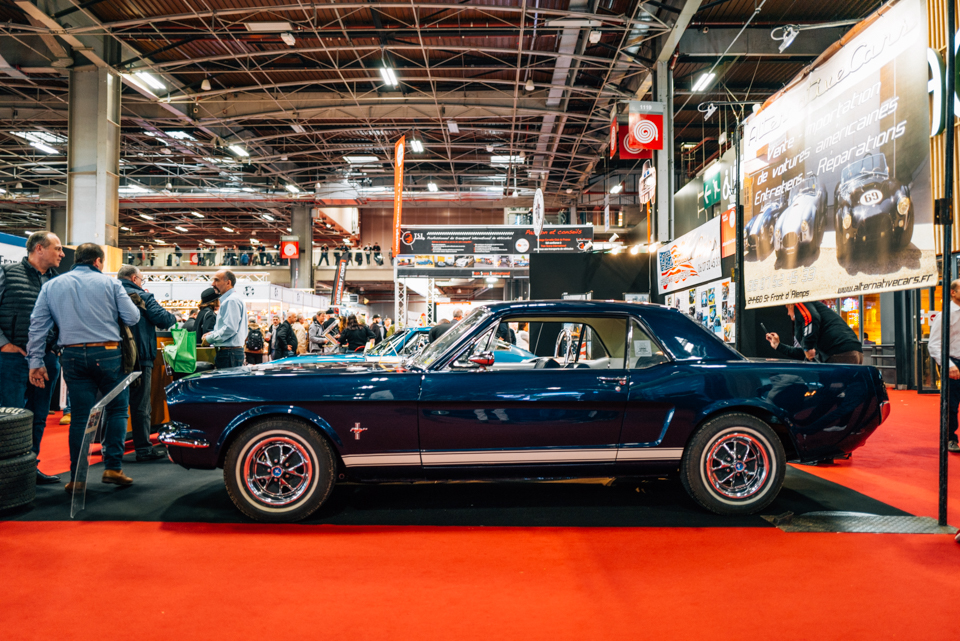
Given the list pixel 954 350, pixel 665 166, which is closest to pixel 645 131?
pixel 665 166

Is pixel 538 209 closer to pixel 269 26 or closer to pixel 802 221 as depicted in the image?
pixel 269 26

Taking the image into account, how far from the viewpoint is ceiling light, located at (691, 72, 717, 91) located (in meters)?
14.1

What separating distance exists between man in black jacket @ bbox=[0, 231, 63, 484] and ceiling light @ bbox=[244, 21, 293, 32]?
31.9ft

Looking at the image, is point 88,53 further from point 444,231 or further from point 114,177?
point 444,231

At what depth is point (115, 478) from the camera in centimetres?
423

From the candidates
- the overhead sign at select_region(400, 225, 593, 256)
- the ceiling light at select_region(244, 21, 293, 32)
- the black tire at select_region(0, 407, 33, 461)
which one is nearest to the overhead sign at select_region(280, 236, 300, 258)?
the overhead sign at select_region(400, 225, 593, 256)

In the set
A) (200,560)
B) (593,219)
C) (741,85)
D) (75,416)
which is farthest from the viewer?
(593,219)

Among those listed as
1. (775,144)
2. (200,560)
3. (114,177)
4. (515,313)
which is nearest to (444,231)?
(114,177)

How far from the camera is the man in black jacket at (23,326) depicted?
4211mm

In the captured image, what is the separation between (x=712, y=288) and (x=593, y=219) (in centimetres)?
2181

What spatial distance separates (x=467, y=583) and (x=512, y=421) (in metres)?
1.07

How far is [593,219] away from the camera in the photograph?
102 ft

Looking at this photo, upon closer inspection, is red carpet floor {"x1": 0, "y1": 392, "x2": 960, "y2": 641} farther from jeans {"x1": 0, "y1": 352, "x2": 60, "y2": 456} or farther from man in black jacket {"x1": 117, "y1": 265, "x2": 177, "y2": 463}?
man in black jacket {"x1": 117, "y1": 265, "x2": 177, "y2": 463}

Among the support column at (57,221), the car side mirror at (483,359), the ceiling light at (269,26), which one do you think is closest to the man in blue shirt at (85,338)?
the car side mirror at (483,359)
